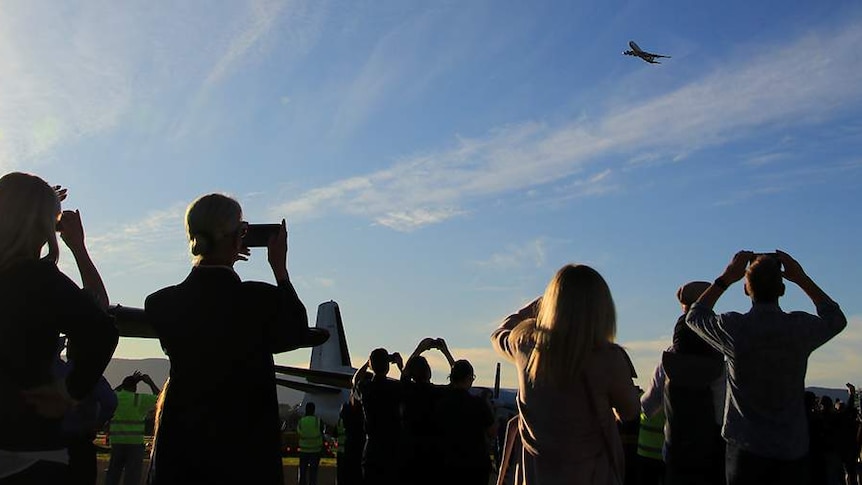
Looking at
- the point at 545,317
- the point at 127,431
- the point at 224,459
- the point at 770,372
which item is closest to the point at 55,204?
the point at 224,459

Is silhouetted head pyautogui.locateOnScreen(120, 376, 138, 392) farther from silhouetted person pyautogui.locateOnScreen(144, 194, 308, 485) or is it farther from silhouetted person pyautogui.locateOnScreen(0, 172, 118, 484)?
silhouetted person pyautogui.locateOnScreen(0, 172, 118, 484)

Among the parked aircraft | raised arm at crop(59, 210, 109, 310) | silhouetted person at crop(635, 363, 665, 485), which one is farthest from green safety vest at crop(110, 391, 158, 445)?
the parked aircraft

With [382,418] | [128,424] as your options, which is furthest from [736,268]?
[128,424]

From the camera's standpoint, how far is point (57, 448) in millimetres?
2568

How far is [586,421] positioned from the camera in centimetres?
311

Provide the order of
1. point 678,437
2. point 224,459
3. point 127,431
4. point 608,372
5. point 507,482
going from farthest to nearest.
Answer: point 127,431 < point 678,437 < point 507,482 < point 608,372 < point 224,459

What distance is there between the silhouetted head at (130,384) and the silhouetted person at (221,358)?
7.43m

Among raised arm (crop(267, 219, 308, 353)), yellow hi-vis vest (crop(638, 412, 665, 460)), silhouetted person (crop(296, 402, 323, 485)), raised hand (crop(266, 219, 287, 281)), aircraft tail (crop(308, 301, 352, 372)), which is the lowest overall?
silhouetted person (crop(296, 402, 323, 485))

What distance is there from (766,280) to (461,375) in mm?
3445

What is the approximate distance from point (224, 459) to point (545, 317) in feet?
4.19

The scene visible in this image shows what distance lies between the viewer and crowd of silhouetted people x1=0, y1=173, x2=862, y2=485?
8.29 feet

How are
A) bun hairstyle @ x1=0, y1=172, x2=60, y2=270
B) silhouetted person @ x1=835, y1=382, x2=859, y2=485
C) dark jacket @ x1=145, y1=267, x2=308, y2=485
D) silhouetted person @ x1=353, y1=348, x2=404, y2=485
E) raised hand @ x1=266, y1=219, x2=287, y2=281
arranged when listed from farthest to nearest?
silhouetted person @ x1=835, y1=382, x2=859, y2=485 → silhouetted person @ x1=353, y1=348, x2=404, y2=485 → raised hand @ x1=266, y1=219, x2=287, y2=281 → dark jacket @ x1=145, y1=267, x2=308, y2=485 → bun hairstyle @ x1=0, y1=172, x2=60, y2=270

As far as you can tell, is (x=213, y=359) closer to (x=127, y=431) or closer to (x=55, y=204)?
(x=55, y=204)

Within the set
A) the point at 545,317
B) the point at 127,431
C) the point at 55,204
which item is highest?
the point at 55,204
